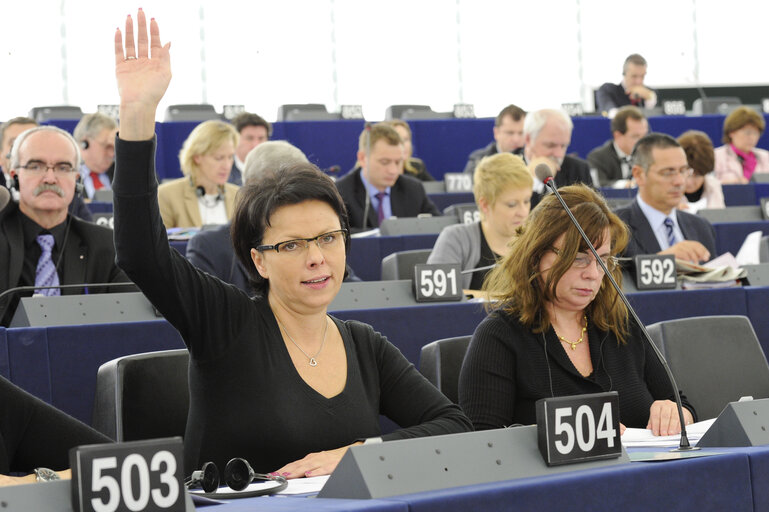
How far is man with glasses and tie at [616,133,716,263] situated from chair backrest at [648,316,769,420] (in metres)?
1.49

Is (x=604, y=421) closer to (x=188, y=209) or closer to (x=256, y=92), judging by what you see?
(x=188, y=209)

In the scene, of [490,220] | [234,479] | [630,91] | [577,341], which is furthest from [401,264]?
[630,91]

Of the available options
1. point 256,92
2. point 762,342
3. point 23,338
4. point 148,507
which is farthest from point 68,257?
point 256,92

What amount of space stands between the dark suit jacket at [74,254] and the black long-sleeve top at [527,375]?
144 cm

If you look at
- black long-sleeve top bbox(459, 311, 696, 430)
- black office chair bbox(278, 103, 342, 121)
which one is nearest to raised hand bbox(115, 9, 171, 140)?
black long-sleeve top bbox(459, 311, 696, 430)

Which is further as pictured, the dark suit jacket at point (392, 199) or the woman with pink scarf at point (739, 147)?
the woman with pink scarf at point (739, 147)

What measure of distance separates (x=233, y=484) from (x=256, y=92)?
10.7 meters

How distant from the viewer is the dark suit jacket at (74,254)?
337cm

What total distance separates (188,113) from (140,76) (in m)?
7.67

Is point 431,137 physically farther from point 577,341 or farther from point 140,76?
point 140,76

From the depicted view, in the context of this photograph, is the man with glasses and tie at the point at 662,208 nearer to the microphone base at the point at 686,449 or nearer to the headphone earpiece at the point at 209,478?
the microphone base at the point at 686,449

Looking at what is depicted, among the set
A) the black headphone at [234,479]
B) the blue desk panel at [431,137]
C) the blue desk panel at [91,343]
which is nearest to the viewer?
the black headphone at [234,479]

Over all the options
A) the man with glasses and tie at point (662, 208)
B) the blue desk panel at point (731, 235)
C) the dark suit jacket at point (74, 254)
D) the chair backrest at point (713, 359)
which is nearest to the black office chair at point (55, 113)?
the blue desk panel at point (731, 235)

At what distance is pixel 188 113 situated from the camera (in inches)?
361
